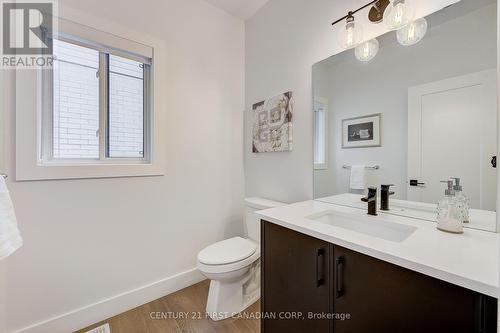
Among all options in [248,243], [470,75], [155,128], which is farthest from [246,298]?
[470,75]

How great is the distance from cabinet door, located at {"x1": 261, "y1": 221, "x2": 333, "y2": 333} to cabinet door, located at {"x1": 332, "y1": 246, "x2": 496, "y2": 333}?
0.20 ft

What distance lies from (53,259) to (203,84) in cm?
167

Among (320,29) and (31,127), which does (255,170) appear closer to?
(320,29)

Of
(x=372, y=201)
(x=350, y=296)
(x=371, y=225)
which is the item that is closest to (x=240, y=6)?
(x=372, y=201)

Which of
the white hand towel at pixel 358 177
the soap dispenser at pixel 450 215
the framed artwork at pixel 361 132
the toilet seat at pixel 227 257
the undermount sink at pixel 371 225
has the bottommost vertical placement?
the toilet seat at pixel 227 257

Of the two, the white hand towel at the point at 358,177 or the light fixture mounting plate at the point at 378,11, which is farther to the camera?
the white hand towel at the point at 358,177

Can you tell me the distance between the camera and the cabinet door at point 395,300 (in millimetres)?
597

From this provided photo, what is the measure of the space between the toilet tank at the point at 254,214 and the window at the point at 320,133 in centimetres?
47

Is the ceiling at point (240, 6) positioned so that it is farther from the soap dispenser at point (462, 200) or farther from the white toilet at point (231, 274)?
the soap dispenser at point (462, 200)

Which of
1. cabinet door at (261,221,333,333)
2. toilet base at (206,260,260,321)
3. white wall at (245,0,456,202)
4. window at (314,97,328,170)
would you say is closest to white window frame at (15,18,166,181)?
white wall at (245,0,456,202)

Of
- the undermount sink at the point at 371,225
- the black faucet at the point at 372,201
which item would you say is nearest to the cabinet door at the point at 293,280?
the undermount sink at the point at 371,225

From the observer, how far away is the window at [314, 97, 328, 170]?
1.53 m

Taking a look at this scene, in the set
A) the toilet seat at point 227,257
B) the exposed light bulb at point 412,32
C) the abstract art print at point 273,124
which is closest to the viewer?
the exposed light bulb at point 412,32

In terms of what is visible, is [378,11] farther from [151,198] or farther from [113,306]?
[113,306]
